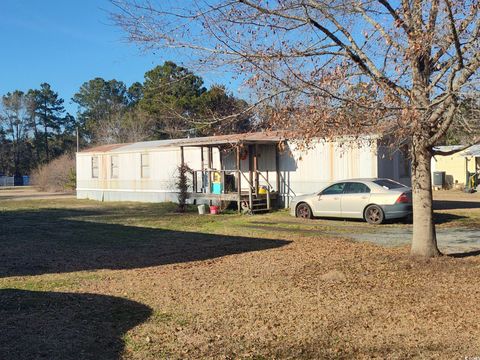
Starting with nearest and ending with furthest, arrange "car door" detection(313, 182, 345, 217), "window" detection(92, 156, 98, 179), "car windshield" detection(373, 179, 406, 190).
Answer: "car windshield" detection(373, 179, 406, 190) < "car door" detection(313, 182, 345, 217) < "window" detection(92, 156, 98, 179)

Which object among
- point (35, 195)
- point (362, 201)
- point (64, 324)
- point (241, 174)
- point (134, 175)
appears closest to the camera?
point (64, 324)

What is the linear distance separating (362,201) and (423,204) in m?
7.16

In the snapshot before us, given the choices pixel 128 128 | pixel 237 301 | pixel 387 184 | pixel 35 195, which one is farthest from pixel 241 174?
pixel 128 128

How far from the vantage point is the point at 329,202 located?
16672mm

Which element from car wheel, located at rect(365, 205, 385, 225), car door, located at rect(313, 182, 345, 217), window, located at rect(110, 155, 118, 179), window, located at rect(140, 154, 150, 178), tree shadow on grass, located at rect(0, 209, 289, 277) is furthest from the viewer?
window, located at rect(110, 155, 118, 179)

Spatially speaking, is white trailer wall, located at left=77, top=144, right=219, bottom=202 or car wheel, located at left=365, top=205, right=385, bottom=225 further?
white trailer wall, located at left=77, top=144, right=219, bottom=202

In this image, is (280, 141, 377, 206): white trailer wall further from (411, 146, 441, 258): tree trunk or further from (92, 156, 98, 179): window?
(92, 156, 98, 179): window

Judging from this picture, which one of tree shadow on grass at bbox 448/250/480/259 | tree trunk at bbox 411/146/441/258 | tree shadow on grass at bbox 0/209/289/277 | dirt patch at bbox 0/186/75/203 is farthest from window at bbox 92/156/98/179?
tree trunk at bbox 411/146/441/258

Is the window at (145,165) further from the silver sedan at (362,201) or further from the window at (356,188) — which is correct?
the window at (356,188)

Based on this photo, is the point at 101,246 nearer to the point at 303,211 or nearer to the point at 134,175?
the point at 303,211

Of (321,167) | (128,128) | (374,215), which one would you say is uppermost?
(128,128)

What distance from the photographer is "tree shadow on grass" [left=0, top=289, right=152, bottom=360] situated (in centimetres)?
488

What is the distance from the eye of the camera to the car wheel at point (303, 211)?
1730 cm

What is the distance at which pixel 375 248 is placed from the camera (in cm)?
1091
